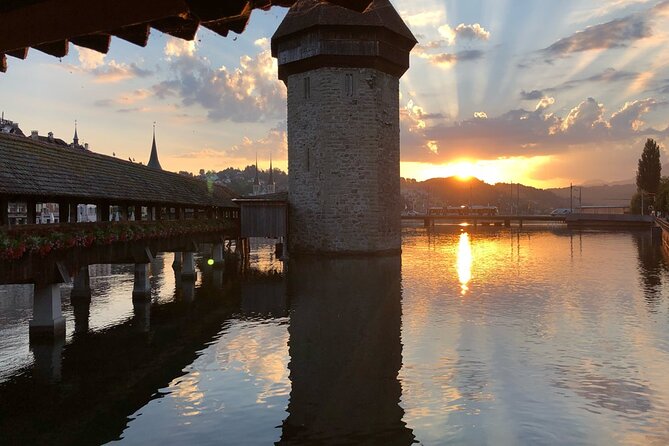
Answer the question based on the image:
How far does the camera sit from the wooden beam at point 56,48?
16.1ft

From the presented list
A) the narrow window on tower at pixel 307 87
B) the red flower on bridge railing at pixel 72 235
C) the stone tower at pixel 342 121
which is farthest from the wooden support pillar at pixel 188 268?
the narrow window on tower at pixel 307 87

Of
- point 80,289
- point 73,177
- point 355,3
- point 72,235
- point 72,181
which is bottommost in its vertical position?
point 80,289

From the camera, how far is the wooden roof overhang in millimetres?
4148

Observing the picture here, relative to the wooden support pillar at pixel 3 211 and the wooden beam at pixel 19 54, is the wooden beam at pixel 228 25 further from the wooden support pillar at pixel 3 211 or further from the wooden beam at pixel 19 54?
the wooden support pillar at pixel 3 211

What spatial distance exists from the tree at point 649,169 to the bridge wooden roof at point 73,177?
100 metres

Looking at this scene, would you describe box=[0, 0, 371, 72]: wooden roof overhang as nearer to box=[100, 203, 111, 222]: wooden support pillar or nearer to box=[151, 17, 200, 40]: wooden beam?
box=[151, 17, 200, 40]: wooden beam

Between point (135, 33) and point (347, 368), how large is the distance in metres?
9.62

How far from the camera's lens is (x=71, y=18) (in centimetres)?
445

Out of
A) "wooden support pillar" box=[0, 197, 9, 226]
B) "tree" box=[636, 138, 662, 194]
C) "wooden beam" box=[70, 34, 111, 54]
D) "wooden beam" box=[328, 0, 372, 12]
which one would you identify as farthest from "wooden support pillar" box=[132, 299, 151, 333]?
"tree" box=[636, 138, 662, 194]

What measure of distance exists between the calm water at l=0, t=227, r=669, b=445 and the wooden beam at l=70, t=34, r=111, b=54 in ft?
21.4

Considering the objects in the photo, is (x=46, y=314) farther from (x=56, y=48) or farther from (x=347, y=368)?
(x=56, y=48)

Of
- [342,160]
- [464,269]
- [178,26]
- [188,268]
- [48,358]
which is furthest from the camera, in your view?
[342,160]

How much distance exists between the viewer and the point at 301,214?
130ft

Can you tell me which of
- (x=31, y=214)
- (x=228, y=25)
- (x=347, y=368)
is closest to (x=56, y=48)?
(x=228, y=25)
